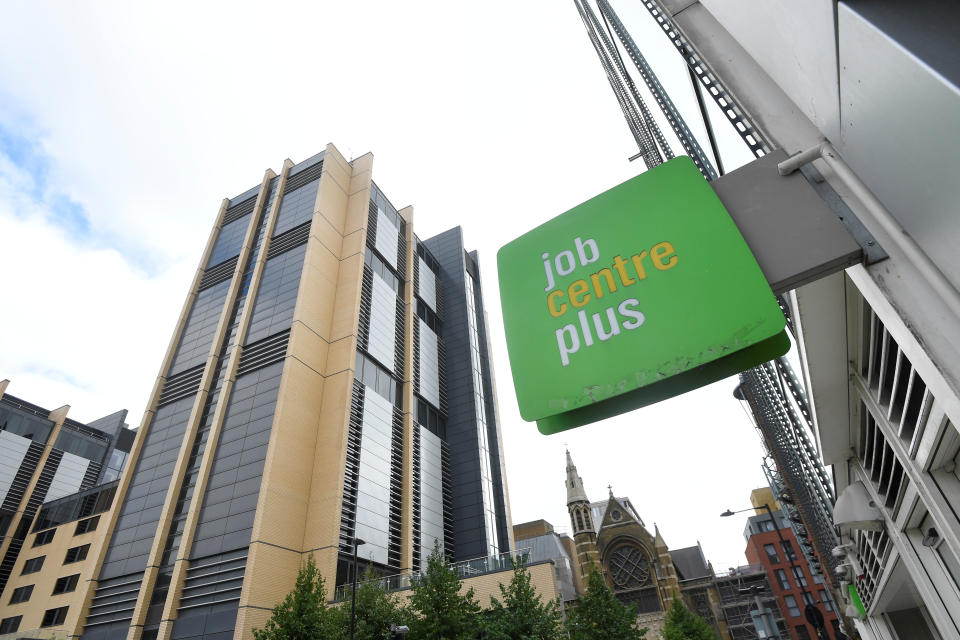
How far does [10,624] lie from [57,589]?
4.86 meters

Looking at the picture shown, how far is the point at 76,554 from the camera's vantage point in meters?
35.8

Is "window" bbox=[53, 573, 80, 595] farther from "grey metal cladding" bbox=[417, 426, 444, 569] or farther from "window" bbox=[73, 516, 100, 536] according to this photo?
"grey metal cladding" bbox=[417, 426, 444, 569]

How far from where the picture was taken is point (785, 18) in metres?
2.16

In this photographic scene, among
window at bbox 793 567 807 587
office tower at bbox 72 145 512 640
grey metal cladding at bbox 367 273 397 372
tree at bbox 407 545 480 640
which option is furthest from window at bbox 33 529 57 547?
window at bbox 793 567 807 587

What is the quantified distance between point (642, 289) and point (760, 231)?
1.95ft

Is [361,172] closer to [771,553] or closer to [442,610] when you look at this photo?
[442,610]

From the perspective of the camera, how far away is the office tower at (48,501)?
34787 mm

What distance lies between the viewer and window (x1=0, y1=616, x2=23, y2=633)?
34.6 metres

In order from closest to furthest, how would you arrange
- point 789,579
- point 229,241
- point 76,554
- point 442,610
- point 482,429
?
point 442,610 → point 76,554 → point 482,429 → point 229,241 → point 789,579

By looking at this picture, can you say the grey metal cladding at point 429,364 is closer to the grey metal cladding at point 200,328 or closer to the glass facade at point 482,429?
the glass facade at point 482,429

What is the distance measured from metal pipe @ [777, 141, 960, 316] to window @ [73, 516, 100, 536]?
48531mm

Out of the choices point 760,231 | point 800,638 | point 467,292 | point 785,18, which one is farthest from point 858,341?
point 800,638

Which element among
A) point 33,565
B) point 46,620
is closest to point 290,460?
point 46,620

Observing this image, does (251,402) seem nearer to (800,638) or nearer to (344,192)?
(344,192)
